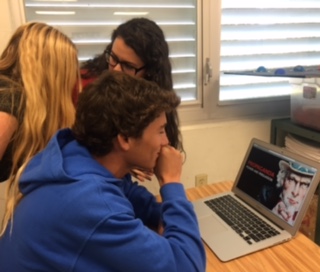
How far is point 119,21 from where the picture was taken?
1.44 m

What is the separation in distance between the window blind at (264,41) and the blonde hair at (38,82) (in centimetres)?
94

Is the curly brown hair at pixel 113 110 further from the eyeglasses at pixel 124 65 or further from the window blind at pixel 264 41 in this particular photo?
the window blind at pixel 264 41

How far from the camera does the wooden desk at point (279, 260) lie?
2.86ft

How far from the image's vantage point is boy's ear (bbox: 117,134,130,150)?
0.71 metres

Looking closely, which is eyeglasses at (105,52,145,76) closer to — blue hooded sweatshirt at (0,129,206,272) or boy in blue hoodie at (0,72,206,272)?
boy in blue hoodie at (0,72,206,272)

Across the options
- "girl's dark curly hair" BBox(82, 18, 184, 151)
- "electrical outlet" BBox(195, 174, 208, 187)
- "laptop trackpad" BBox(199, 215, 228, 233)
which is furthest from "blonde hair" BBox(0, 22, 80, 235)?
"electrical outlet" BBox(195, 174, 208, 187)

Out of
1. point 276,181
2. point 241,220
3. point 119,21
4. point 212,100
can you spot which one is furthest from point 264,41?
point 241,220

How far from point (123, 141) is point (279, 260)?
58cm

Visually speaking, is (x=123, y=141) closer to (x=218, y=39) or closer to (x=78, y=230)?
(x=78, y=230)

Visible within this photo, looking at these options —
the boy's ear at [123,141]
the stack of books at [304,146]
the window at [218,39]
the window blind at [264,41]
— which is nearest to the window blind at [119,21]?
the window at [218,39]

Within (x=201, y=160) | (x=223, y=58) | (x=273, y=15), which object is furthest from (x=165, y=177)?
Result: (x=273, y=15)

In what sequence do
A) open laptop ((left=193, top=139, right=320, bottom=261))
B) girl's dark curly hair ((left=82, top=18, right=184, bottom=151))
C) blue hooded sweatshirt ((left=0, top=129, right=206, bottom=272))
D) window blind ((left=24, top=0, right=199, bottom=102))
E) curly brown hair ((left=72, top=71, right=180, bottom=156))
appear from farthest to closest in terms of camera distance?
1. window blind ((left=24, top=0, right=199, bottom=102))
2. girl's dark curly hair ((left=82, top=18, right=184, bottom=151))
3. open laptop ((left=193, top=139, right=320, bottom=261))
4. curly brown hair ((left=72, top=71, right=180, bottom=156))
5. blue hooded sweatshirt ((left=0, top=129, right=206, bottom=272))

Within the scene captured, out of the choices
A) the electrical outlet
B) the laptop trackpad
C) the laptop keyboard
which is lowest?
the electrical outlet

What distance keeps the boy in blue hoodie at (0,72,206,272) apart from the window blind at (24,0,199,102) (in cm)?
76
